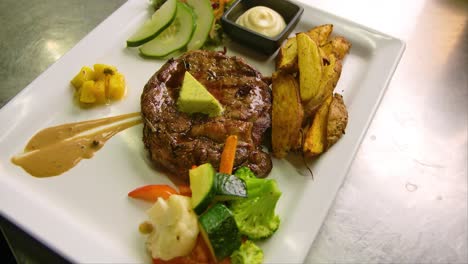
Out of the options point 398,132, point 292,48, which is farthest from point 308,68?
point 398,132

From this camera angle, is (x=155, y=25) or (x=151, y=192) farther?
(x=155, y=25)


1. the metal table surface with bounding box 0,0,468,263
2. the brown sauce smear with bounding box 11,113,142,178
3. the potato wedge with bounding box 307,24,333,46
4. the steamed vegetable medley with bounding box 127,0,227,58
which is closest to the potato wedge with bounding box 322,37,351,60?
the potato wedge with bounding box 307,24,333,46

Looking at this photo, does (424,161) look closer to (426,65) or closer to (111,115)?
(426,65)

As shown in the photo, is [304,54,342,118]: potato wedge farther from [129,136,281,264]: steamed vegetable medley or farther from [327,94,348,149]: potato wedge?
[129,136,281,264]: steamed vegetable medley

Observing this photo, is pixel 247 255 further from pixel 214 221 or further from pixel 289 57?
pixel 289 57

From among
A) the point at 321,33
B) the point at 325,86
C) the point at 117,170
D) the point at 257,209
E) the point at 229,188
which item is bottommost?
the point at 117,170

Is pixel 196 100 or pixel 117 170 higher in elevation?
pixel 196 100
